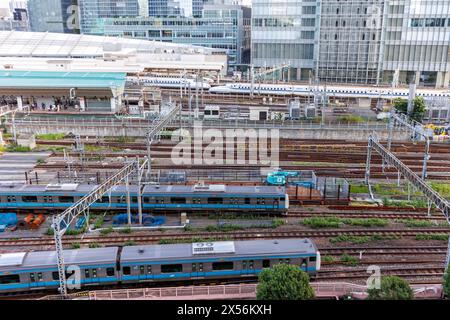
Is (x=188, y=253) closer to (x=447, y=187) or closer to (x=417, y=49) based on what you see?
(x=447, y=187)

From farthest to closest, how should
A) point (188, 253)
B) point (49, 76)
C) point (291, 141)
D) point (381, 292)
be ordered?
point (49, 76), point (291, 141), point (188, 253), point (381, 292)

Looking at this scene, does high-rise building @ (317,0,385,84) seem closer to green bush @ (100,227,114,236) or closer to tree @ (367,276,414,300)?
green bush @ (100,227,114,236)

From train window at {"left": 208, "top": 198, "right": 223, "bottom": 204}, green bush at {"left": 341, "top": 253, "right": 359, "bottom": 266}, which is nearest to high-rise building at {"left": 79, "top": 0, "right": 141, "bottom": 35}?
train window at {"left": 208, "top": 198, "right": 223, "bottom": 204}

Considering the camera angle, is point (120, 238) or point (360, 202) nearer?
point (120, 238)

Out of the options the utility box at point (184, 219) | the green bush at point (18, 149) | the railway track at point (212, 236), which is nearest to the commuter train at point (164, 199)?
the utility box at point (184, 219)
